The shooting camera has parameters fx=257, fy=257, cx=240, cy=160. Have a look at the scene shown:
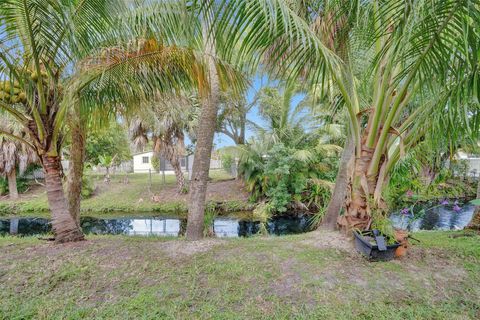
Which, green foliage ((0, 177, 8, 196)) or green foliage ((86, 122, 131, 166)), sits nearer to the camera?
green foliage ((0, 177, 8, 196))

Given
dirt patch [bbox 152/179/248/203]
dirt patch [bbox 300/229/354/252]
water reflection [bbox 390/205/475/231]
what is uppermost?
dirt patch [bbox 300/229/354/252]

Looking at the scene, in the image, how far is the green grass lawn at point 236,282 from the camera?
2.34m

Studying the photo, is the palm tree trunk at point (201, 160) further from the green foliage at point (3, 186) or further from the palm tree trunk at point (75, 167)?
the green foliage at point (3, 186)

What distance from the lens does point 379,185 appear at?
12.1ft

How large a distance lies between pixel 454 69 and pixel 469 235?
3.89 m

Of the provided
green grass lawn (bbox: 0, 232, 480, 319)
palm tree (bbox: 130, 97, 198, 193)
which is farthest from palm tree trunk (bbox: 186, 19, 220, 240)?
palm tree (bbox: 130, 97, 198, 193)

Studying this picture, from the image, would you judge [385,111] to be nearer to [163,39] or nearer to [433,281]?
[433,281]

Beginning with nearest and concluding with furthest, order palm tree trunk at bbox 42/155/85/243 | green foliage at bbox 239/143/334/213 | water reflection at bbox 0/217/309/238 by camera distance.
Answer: palm tree trunk at bbox 42/155/85/243 → water reflection at bbox 0/217/309/238 → green foliage at bbox 239/143/334/213

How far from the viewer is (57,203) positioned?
158 inches

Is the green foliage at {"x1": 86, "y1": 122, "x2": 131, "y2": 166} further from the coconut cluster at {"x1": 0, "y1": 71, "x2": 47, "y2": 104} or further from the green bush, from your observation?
the coconut cluster at {"x1": 0, "y1": 71, "x2": 47, "y2": 104}

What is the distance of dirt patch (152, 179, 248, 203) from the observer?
12.2m

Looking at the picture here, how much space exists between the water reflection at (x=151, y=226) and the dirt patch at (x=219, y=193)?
1.90 meters

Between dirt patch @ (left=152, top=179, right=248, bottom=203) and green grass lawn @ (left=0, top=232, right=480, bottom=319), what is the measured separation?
8.27 meters

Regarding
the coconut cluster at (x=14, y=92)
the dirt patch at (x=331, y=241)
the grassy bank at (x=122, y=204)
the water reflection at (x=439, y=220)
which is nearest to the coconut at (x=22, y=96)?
the coconut cluster at (x=14, y=92)
